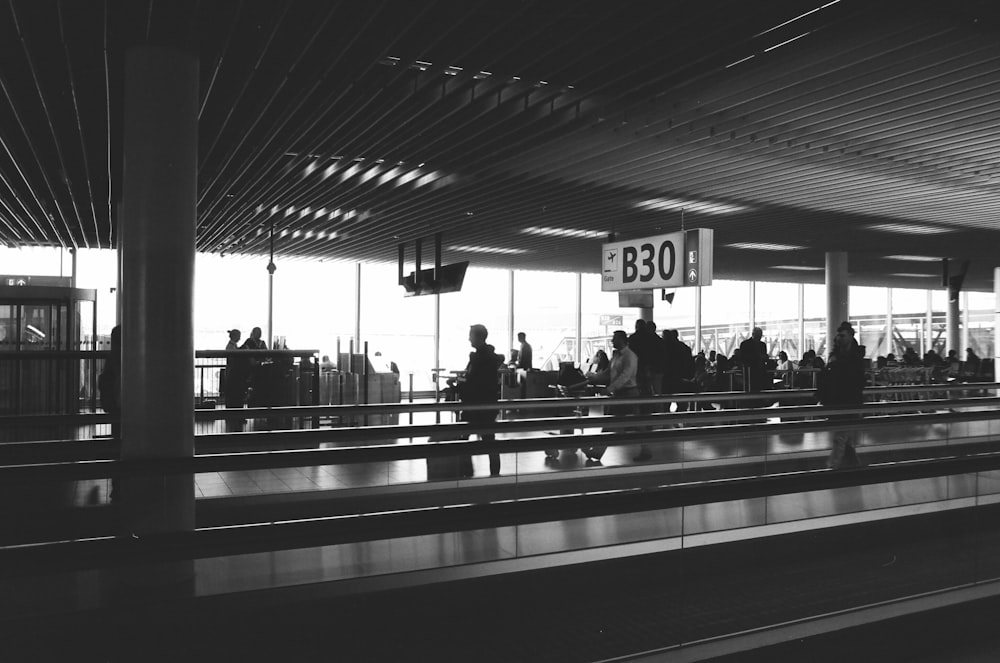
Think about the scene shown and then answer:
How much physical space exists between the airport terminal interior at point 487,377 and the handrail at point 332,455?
14mm

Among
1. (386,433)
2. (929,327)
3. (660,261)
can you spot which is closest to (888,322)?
(929,327)

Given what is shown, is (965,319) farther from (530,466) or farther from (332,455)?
(332,455)

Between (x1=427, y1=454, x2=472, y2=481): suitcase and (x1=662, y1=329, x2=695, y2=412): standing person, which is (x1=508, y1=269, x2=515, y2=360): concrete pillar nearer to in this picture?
(x1=662, y1=329, x2=695, y2=412): standing person

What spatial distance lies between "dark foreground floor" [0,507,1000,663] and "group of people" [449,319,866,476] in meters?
2.44

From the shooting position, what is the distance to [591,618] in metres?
3.35

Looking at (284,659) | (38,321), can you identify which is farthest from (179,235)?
(38,321)

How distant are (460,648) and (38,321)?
364 inches

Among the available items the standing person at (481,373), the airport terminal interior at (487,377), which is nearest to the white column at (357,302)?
the airport terminal interior at (487,377)

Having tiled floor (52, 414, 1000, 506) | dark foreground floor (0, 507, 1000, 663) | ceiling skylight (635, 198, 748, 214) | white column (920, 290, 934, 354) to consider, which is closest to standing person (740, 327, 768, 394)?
ceiling skylight (635, 198, 748, 214)

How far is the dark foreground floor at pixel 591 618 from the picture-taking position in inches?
105

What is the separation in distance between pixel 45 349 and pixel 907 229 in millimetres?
13835

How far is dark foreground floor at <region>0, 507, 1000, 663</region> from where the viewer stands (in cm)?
266

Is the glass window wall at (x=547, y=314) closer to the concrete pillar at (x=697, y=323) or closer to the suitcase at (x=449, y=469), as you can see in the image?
the concrete pillar at (x=697, y=323)

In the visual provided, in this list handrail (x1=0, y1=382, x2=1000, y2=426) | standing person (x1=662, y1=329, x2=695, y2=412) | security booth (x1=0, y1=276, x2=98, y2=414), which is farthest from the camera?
standing person (x1=662, y1=329, x2=695, y2=412)
